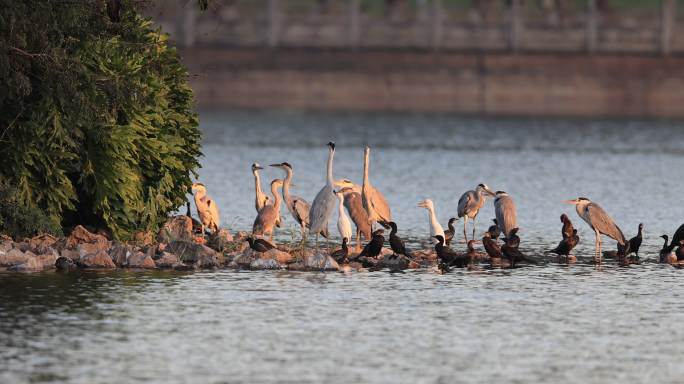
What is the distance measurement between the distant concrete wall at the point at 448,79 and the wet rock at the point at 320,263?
54361mm

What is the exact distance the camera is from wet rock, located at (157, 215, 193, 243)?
27656 mm

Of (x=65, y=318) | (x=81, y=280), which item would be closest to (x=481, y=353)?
(x=65, y=318)

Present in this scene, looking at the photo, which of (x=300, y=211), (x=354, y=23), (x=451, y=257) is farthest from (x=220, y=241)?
(x=354, y=23)

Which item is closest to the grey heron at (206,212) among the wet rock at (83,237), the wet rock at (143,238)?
the wet rock at (143,238)

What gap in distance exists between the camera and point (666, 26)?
267 ft

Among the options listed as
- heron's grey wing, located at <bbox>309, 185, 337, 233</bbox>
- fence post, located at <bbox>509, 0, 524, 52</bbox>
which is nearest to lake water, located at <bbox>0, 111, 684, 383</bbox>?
heron's grey wing, located at <bbox>309, 185, 337, 233</bbox>

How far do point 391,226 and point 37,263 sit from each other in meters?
5.76

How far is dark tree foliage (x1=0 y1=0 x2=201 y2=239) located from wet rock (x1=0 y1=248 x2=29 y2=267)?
0.99 m

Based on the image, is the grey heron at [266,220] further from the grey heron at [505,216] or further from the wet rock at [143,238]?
the grey heron at [505,216]

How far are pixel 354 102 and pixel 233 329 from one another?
65.7 m

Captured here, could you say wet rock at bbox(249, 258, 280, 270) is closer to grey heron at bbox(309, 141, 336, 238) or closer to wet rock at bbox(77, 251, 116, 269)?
wet rock at bbox(77, 251, 116, 269)

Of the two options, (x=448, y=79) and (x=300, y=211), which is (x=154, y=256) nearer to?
(x=300, y=211)

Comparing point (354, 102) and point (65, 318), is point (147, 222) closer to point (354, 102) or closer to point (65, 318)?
point (65, 318)

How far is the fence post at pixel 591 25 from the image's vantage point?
266ft
